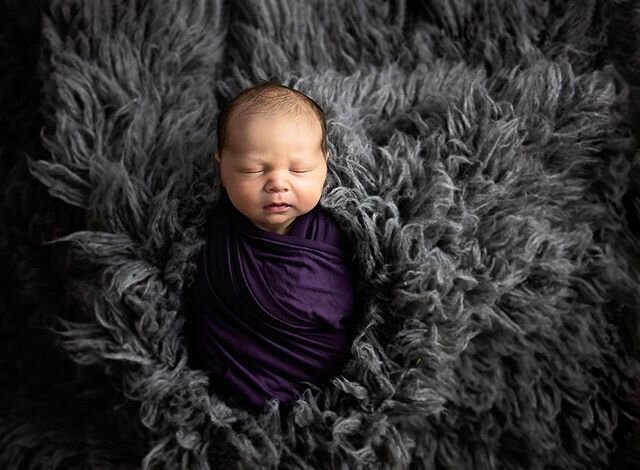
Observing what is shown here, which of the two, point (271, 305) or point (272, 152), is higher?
point (272, 152)

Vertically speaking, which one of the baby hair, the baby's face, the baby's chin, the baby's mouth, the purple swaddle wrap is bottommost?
the purple swaddle wrap

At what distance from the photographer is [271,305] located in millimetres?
667

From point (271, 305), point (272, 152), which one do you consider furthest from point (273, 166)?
point (271, 305)

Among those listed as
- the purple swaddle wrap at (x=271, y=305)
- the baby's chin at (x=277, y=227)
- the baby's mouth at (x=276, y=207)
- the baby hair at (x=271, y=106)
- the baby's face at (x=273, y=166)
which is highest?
the baby hair at (x=271, y=106)

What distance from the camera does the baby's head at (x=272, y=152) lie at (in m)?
0.64

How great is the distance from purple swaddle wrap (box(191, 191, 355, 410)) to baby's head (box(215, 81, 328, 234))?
0.03 meters

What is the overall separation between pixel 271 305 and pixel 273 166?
0.39 ft

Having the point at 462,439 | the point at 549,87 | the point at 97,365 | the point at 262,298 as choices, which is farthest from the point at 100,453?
the point at 549,87

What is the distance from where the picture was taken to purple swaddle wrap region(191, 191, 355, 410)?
0.67 metres

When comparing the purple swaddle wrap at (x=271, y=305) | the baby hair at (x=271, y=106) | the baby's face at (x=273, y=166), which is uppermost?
the baby hair at (x=271, y=106)

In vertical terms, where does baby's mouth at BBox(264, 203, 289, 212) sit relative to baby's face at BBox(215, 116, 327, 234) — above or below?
below

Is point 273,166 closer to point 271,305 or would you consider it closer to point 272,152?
point 272,152

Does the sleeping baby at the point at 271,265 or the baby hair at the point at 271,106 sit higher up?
the baby hair at the point at 271,106

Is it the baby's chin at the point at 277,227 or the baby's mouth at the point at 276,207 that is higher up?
the baby's mouth at the point at 276,207
